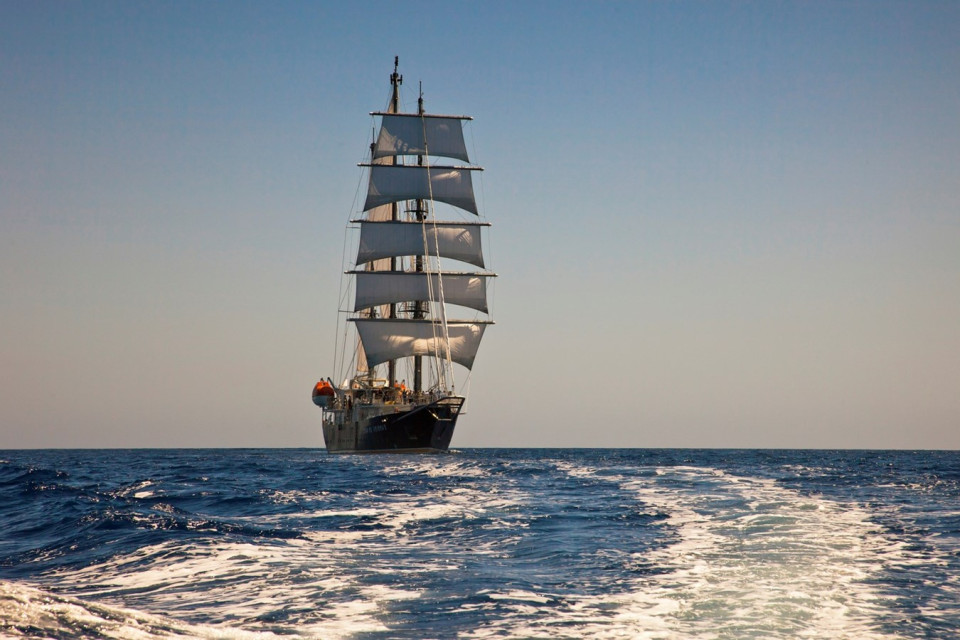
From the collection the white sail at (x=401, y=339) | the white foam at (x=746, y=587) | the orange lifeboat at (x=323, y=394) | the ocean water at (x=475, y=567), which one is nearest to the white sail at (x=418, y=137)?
the white sail at (x=401, y=339)

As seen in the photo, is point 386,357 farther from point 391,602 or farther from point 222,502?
point 391,602

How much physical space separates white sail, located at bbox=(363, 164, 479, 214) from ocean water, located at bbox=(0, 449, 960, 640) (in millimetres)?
69813

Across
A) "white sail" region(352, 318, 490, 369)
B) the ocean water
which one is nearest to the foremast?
"white sail" region(352, 318, 490, 369)

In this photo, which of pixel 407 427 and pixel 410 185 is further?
pixel 410 185

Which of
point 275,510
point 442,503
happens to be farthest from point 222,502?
point 442,503

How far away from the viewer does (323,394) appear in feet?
320

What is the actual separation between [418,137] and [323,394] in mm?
29370

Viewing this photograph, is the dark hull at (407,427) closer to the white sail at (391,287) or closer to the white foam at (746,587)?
the white sail at (391,287)

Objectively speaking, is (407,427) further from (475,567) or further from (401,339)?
(475,567)

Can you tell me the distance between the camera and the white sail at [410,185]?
306 ft

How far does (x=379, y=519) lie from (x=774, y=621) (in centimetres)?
1142

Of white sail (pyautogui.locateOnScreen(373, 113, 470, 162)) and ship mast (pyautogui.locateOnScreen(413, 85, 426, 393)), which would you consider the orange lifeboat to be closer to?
ship mast (pyautogui.locateOnScreen(413, 85, 426, 393))

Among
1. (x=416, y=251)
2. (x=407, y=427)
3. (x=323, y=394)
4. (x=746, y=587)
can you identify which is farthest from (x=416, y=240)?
(x=746, y=587)

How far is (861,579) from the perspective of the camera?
1239 cm
